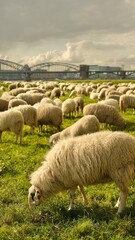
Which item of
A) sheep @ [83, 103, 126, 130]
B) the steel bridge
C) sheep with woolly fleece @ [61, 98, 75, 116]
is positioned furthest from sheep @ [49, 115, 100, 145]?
the steel bridge

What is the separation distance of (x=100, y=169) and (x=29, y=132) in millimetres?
8306

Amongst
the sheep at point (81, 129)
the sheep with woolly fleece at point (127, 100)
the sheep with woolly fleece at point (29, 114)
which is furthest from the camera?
the sheep with woolly fleece at point (127, 100)

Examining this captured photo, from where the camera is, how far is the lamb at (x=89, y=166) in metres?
5.53

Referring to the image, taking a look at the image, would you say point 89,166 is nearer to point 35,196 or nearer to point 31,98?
point 35,196

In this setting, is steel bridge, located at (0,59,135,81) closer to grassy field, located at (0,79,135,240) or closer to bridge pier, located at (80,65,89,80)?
bridge pier, located at (80,65,89,80)

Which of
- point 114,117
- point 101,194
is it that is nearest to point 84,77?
point 114,117

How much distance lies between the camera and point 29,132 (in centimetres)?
1359

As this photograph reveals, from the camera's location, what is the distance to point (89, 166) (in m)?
5.62

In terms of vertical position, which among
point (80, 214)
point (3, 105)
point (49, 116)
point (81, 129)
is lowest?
point (80, 214)

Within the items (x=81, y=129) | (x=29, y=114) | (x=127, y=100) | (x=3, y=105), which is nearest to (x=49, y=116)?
(x=29, y=114)

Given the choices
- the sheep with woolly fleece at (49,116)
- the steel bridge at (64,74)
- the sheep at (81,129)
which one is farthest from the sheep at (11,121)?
the steel bridge at (64,74)

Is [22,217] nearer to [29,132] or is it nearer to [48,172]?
[48,172]

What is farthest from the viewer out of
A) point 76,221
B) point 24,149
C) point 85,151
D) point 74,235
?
point 24,149

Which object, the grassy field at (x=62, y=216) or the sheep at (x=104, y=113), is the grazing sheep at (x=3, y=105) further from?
the grassy field at (x=62, y=216)
